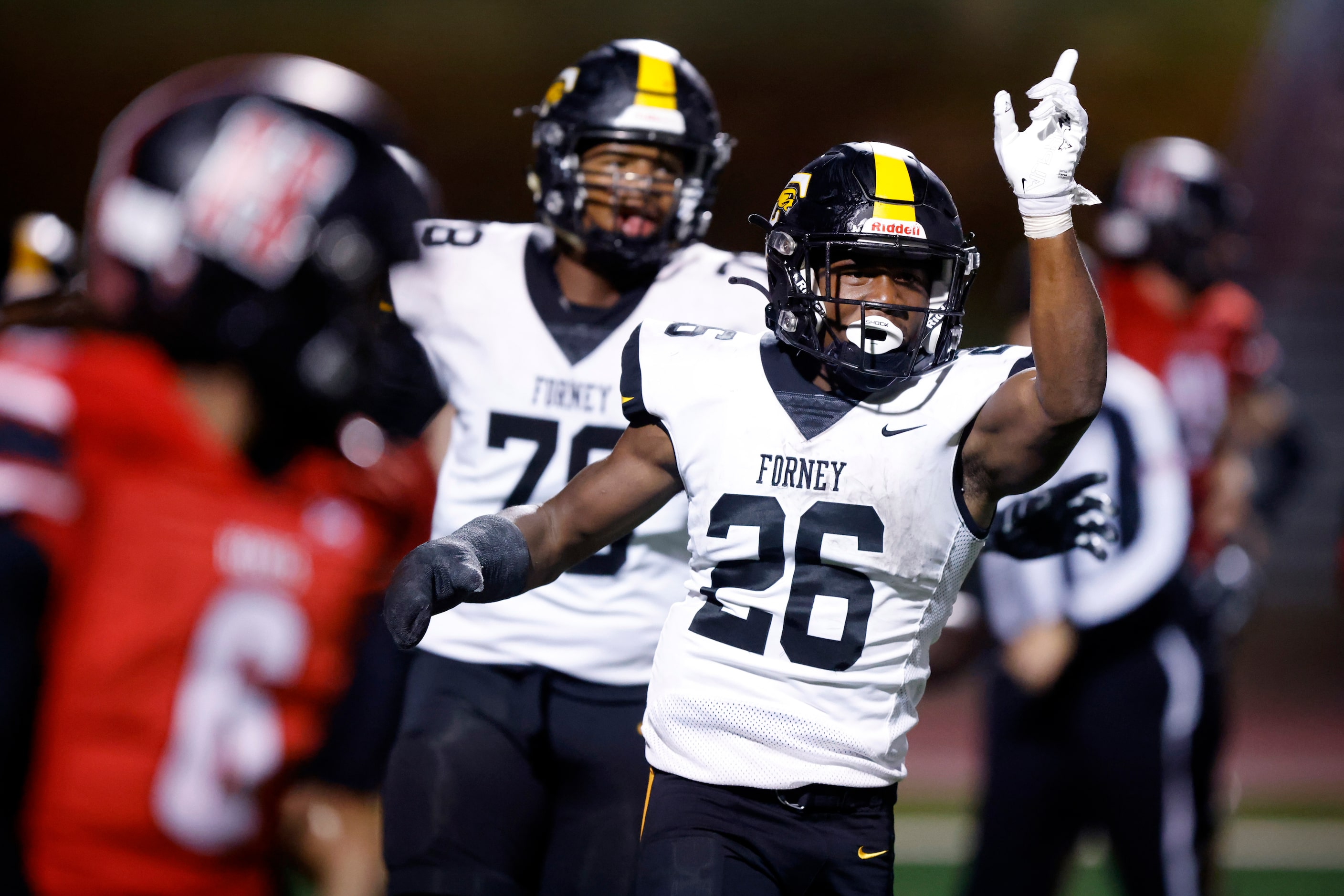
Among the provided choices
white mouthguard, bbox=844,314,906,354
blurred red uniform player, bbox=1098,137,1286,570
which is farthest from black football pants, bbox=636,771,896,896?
blurred red uniform player, bbox=1098,137,1286,570

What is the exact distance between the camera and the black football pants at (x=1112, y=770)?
3.86m

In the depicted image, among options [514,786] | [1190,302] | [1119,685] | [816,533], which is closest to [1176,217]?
[1190,302]

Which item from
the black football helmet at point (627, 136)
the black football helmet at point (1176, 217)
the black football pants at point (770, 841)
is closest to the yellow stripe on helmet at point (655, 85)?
the black football helmet at point (627, 136)

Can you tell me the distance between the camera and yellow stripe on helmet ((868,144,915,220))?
2348 mm

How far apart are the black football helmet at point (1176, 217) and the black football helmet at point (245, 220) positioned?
341 centimetres

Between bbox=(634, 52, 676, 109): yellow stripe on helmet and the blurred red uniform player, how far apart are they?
7.50ft

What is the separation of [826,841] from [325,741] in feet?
4.53

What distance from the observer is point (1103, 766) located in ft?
12.8

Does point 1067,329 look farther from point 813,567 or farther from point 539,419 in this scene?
point 539,419

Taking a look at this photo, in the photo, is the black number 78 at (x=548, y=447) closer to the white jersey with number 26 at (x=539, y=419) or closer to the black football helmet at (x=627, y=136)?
the white jersey with number 26 at (x=539, y=419)

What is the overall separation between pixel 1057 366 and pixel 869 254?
40 cm

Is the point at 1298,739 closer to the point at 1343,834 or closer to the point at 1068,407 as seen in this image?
the point at 1343,834

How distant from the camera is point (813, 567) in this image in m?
2.31

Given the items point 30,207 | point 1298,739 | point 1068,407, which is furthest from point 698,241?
point 30,207
